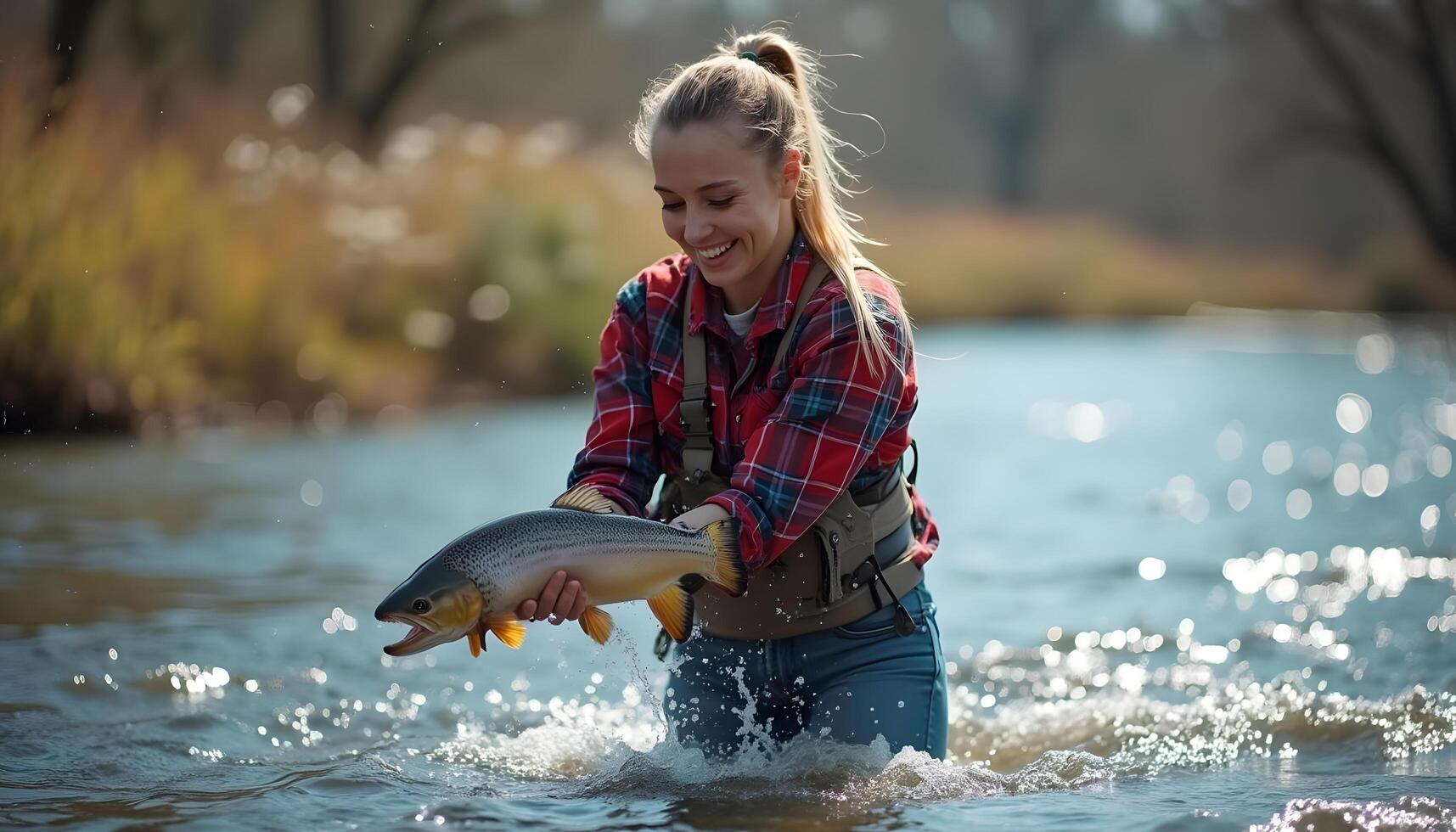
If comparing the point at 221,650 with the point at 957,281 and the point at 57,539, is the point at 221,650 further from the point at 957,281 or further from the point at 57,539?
the point at 957,281

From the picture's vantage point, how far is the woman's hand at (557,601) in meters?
3.49

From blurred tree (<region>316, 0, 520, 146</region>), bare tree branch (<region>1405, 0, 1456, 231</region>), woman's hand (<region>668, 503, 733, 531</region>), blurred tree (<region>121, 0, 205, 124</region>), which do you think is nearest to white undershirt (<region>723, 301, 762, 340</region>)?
woman's hand (<region>668, 503, 733, 531</region>)

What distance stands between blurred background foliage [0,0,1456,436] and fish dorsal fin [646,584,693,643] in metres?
7.79

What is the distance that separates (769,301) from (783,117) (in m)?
0.46

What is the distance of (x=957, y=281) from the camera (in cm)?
2936

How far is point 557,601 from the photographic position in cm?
353

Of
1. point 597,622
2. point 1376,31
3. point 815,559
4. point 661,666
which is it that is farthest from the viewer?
point 1376,31

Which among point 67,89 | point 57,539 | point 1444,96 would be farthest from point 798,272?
point 1444,96

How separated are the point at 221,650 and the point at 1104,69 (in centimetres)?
3385

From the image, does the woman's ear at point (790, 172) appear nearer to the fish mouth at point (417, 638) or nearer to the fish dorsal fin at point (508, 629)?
the fish dorsal fin at point (508, 629)

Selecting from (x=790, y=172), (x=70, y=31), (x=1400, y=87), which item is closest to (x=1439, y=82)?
(x=1400, y=87)

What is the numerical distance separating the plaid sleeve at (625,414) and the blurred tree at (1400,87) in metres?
29.7

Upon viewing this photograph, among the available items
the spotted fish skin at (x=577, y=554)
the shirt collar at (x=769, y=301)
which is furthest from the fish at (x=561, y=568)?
the shirt collar at (x=769, y=301)

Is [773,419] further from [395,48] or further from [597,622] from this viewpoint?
[395,48]
